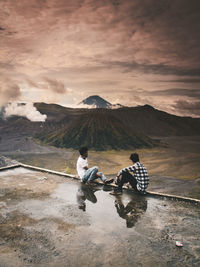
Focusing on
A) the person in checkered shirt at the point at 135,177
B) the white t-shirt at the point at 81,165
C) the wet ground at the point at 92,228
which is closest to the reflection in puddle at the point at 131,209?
the wet ground at the point at 92,228

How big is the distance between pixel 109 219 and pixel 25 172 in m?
6.23

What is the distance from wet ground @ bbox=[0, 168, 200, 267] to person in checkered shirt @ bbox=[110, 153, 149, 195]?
0.33m

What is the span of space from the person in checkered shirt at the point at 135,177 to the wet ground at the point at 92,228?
327 mm

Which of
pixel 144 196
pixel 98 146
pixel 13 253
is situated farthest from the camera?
pixel 98 146

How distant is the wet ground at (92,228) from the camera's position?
4.47 meters

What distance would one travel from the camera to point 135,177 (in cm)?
820

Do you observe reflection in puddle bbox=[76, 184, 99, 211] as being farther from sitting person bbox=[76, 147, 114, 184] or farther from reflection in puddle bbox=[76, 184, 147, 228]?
sitting person bbox=[76, 147, 114, 184]

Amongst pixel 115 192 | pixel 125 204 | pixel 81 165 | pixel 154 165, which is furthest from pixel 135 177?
pixel 154 165

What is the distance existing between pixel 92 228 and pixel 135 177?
3.03 m

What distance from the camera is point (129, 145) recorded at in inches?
5536

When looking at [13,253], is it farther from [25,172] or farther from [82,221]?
[25,172]

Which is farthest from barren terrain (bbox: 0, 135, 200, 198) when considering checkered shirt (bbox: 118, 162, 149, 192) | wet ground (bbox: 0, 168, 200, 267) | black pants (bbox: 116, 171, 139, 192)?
wet ground (bbox: 0, 168, 200, 267)

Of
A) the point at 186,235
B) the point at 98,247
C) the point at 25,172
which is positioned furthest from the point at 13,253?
the point at 25,172

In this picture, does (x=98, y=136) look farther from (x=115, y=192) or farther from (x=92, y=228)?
(x=92, y=228)
